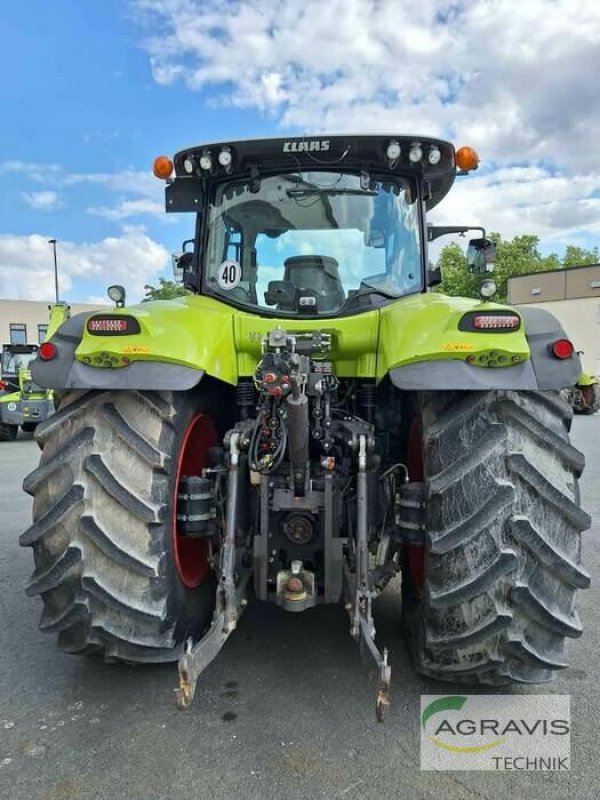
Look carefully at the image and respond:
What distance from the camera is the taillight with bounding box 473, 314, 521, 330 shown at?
2428mm

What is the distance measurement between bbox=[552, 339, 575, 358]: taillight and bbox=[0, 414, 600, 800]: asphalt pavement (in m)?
1.51

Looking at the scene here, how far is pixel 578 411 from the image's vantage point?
64.2 feet

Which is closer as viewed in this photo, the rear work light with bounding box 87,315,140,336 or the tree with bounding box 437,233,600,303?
the rear work light with bounding box 87,315,140,336

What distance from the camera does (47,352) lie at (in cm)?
265

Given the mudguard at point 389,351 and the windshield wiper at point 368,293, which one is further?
the windshield wiper at point 368,293

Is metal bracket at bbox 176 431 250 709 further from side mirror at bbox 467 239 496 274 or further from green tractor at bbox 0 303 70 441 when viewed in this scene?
green tractor at bbox 0 303 70 441

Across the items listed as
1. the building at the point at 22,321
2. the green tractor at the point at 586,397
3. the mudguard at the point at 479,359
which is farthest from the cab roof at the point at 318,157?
the building at the point at 22,321

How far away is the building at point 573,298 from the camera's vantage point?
128 ft

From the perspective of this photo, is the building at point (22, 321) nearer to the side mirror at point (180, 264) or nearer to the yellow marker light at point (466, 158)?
the side mirror at point (180, 264)

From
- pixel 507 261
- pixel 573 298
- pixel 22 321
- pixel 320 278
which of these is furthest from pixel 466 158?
pixel 507 261

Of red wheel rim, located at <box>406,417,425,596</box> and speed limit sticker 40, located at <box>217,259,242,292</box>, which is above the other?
speed limit sticker 40, located at <box>217,259,242,292</box>

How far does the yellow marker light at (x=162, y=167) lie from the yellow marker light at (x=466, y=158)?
1620 mm

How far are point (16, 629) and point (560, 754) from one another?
2.86 metres

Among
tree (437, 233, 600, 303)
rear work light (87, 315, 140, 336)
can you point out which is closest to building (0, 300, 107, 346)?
tree (437, 233, 600, 303)
